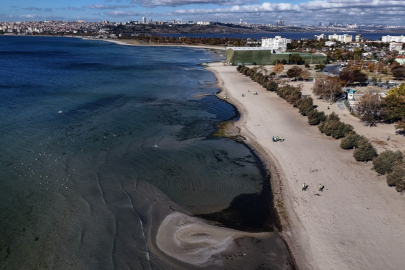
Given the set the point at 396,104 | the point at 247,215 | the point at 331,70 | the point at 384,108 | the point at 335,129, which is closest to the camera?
the point at 247,215

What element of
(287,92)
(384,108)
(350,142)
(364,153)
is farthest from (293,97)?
(364,153)

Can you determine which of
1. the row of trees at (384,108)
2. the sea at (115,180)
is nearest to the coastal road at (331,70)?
the row of trees at (384,108)

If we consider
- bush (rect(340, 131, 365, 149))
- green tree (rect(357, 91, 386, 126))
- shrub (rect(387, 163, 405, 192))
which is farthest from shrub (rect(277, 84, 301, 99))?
shrub (rect(387, 163, 405, 192))

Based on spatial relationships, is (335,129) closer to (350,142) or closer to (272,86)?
(350,142)

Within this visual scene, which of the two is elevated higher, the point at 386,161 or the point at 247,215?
the point at 386,161

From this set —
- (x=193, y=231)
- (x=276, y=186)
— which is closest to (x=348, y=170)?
(x=276, y=186)

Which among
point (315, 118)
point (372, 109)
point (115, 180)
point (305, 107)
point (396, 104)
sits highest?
point (396, 104)
